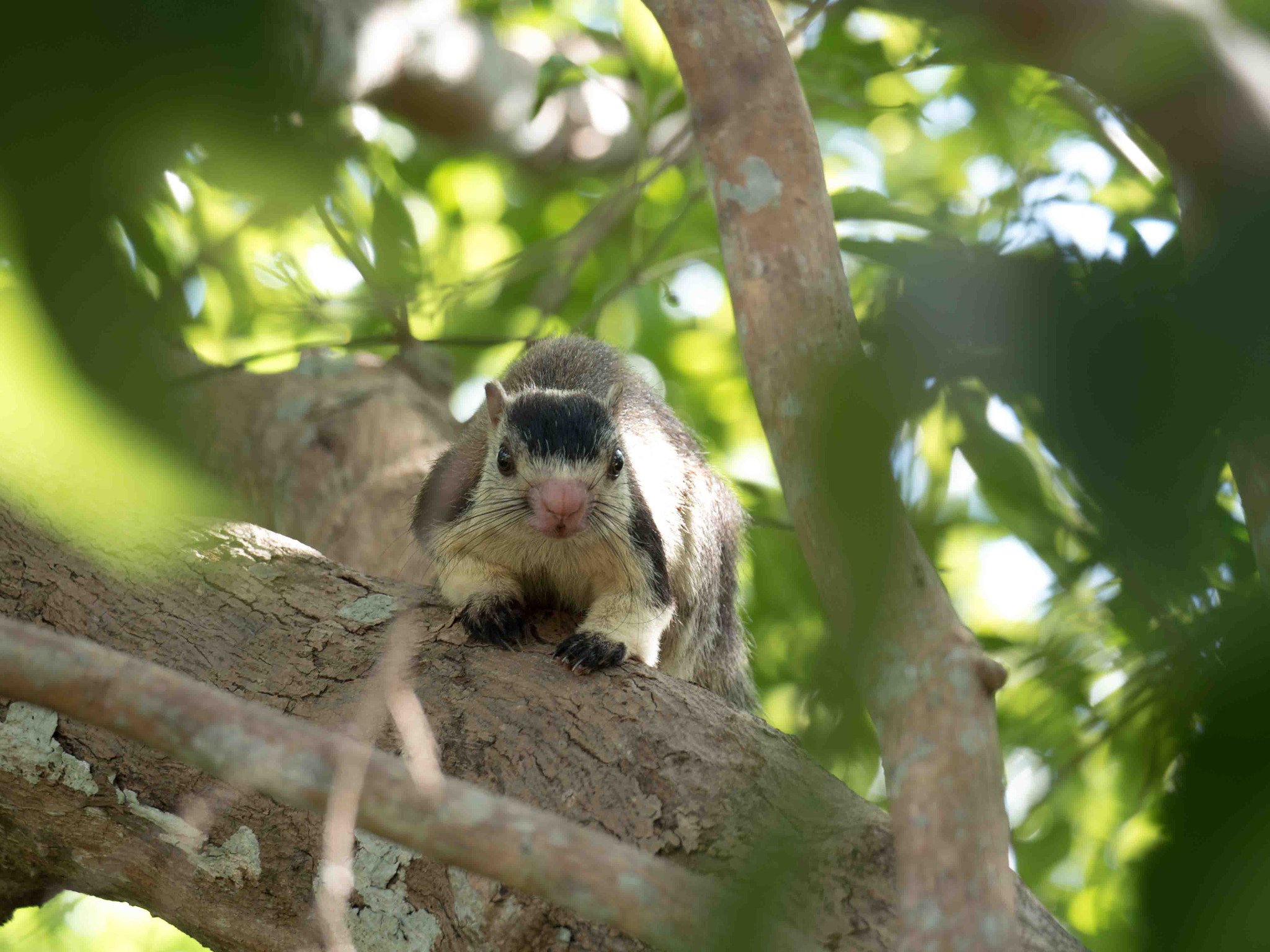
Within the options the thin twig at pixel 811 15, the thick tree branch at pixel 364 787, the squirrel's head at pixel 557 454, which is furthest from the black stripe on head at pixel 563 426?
the thick tree branch at pixel 364 787

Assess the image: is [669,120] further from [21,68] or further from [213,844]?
[21,68]

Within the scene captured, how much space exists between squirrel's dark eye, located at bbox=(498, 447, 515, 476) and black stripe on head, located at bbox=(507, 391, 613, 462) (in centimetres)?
11

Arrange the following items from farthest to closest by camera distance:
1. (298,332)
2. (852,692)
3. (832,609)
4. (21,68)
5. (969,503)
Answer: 1. (298,332)
2. (969,503)
3. (832,609)
4. (852,692)
5. (21,68)

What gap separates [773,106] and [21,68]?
6.81 ft

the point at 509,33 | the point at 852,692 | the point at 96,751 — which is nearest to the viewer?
the point at 852,692

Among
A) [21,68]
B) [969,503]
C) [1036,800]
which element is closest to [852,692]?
[1036,800]

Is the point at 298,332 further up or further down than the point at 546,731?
further up

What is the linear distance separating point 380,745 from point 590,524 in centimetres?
160

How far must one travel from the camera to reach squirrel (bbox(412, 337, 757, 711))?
4156 mm

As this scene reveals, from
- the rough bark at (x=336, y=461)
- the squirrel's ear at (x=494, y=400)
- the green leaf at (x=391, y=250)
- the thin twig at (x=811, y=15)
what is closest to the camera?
the green leaf at (x=391, y=250)

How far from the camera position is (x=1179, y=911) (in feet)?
3.79

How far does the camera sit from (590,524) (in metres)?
4.49

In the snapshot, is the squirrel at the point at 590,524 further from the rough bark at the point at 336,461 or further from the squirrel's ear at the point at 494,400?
the rough bark at the point at 336,461

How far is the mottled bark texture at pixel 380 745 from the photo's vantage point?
2.68m
